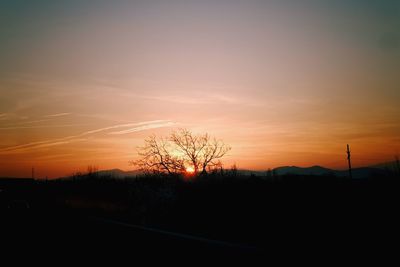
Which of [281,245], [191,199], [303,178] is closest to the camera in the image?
[281,245]

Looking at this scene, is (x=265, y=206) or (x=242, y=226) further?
(x=265, y=206)

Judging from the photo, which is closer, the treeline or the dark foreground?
the dark foreground

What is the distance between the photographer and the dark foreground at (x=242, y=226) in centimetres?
682

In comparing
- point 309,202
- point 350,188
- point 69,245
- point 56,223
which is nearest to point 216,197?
point 309,202

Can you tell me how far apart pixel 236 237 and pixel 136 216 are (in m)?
8.50

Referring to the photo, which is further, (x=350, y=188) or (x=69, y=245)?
(x=350, y=188)

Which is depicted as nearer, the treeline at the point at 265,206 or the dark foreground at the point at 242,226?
the dark foreground at the point at 242,226

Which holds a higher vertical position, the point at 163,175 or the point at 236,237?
the point at 163,175

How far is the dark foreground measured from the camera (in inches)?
269

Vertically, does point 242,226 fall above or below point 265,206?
below

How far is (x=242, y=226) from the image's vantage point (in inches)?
496

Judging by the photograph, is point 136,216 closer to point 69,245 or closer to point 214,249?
point 69,245

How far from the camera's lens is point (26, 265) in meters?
6.64

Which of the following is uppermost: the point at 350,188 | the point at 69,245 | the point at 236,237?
the point at 350,188
